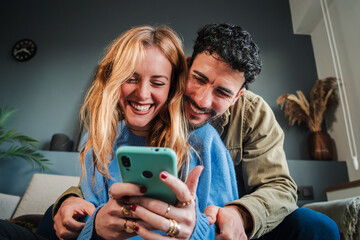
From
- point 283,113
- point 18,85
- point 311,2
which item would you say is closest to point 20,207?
point 18,85

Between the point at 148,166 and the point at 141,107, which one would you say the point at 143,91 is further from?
the point at 148,166

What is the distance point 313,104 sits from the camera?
8.09 ft

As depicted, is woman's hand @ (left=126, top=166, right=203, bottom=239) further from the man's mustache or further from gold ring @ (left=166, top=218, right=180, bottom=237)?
the man's mustache

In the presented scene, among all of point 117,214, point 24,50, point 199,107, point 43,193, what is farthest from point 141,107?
point 24,50

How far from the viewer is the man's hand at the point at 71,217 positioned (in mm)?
796

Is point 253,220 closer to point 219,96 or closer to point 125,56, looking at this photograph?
point 219,96

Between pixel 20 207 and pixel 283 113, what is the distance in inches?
90.1

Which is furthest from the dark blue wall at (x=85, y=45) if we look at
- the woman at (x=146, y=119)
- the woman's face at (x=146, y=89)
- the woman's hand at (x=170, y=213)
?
the woman's hand at (x=170, y=213)

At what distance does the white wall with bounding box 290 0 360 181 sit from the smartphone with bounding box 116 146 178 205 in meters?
2.12

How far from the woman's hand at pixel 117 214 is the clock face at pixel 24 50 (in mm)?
2861

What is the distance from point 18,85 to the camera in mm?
2916

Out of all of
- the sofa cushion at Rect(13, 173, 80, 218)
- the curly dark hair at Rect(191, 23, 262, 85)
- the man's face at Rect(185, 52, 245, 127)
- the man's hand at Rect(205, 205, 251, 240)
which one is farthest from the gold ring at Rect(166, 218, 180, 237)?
the sofa cushion at Rect(13, 173, 80, 218)

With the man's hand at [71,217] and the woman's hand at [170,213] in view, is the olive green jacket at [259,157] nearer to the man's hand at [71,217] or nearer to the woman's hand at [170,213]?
the man's hand at [71,217]

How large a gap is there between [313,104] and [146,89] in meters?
2.00
